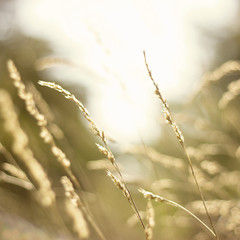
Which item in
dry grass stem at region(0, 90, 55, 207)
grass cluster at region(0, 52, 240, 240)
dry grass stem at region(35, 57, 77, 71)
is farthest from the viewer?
dry grass stem at region(0, 90, 55, 207)

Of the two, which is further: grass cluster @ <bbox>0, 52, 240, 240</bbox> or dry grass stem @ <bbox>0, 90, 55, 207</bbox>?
dry grass stem @ <bbox>0, 90, 55, 207</bbox>

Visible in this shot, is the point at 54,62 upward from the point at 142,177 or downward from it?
upward

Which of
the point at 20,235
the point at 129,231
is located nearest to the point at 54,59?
the point at 20,235

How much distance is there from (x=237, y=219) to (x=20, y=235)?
1.92 m

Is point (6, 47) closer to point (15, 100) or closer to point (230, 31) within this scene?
point (15, 100)

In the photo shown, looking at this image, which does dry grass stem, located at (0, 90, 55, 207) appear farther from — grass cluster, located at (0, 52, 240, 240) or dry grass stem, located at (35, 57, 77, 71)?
dry grass stem, located at (35, 57, 77, 71)

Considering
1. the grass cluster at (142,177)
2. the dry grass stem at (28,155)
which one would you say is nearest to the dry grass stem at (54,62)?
the grass cluster at (142,177)

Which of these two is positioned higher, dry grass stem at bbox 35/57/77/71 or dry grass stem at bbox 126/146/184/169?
dry grass stem at bbox 35/57/77/71

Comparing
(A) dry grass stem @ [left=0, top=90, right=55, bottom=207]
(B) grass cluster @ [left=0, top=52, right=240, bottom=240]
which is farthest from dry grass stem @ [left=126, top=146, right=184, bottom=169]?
(A) dry grass stem @ [left=0, top=90, right=55, bottom=207]

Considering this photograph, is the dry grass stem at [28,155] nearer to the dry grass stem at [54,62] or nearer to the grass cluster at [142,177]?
the grass cluster at [142,177]

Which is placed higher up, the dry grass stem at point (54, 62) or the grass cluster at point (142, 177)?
the dry grass stem at point (54, 62)

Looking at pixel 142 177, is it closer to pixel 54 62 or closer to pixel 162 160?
pixel 162 160

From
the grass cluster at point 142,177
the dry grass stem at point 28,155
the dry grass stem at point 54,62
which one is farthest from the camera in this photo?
the dry grass stem at point 28,155

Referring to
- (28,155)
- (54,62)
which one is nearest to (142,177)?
(28,155)
